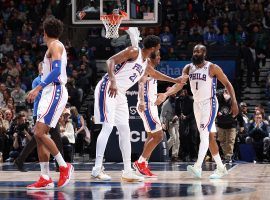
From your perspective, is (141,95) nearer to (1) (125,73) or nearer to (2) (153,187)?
(1) (125,73)

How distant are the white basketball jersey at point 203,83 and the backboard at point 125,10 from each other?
10.7 feet

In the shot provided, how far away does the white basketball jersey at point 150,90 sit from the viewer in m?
12.4

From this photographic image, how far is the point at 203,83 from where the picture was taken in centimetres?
1191

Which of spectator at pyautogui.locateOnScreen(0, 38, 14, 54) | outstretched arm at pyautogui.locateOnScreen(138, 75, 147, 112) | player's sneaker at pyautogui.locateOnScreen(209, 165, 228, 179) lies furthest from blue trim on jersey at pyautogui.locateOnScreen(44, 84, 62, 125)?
spectator at pyautogui.locateOnScreen(0, 38, 14, 54)

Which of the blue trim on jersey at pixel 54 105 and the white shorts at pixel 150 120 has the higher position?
the blue trim on jersey at pixel 54 105

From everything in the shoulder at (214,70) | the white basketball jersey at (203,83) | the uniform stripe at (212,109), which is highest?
the shoulder at (214,70)

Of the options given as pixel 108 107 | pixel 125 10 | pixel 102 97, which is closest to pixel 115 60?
pixel 102 97

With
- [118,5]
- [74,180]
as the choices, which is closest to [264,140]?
[118,5]

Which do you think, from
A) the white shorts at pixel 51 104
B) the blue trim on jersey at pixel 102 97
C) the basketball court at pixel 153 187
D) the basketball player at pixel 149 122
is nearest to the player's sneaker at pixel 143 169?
the basketball player at pixel 149 122

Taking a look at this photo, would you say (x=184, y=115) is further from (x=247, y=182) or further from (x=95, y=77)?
(x=247, y=182)

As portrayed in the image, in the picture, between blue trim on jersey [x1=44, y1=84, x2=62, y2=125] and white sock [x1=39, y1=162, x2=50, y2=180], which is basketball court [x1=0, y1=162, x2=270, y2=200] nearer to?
white sock [x1=39, y1=162, x2=50, y2=180]

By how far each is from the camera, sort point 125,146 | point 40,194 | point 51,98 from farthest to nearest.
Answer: point 125,146
point 51,98
point 40,194

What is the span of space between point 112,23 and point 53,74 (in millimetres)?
5431

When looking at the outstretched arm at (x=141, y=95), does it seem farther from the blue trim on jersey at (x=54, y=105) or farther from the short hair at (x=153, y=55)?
the blue trim on jersey at (x=54, y=105)
